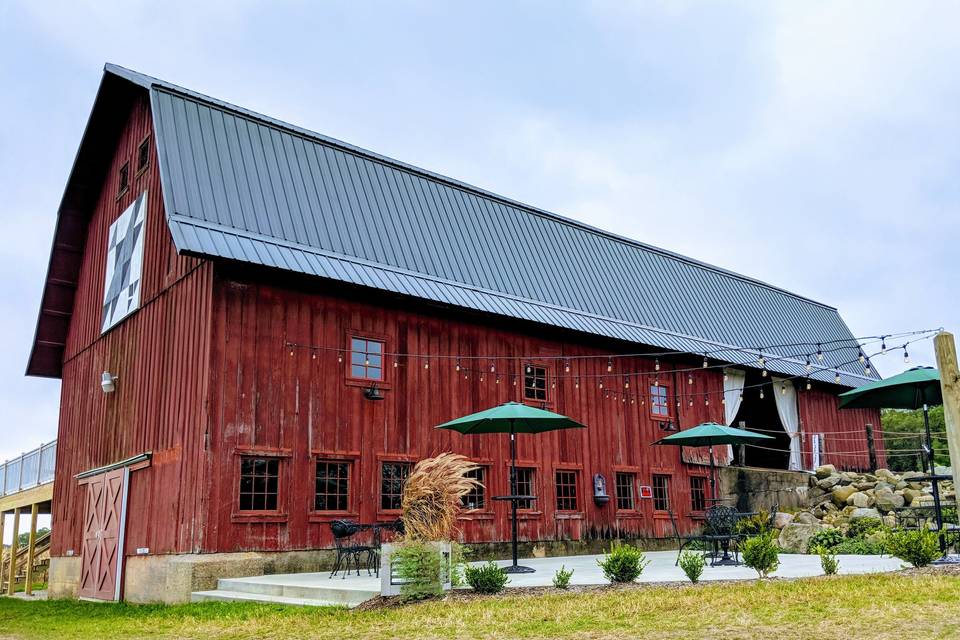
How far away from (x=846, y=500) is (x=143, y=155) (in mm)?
15909

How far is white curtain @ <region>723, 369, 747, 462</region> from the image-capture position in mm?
20953

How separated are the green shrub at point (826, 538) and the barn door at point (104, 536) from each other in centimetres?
1110

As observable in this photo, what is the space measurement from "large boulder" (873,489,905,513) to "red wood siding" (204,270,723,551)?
435 centimetres

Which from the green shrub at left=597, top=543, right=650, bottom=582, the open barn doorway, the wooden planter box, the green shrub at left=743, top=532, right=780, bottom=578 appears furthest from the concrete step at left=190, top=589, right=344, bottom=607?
the open barn doorway

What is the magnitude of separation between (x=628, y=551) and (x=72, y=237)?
584 inches

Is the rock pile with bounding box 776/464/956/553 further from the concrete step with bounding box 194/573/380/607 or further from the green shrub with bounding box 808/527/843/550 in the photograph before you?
the concrete step with bounding box 194/573/380/607

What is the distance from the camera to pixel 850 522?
53.0 feet

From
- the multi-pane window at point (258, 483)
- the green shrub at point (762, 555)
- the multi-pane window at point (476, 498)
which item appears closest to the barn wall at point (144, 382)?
the multi-pane window at point (258, 483)

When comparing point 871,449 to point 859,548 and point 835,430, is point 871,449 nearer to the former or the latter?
point 835,430

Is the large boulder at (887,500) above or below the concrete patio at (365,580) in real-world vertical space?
above

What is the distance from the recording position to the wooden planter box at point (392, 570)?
9445mm

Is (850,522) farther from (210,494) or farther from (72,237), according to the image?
(72,237)

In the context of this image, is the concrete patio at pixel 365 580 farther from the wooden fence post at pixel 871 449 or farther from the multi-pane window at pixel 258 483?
the wooden fence post at pixel 871 449

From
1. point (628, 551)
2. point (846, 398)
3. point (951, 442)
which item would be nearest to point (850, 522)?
point (846, 398)
